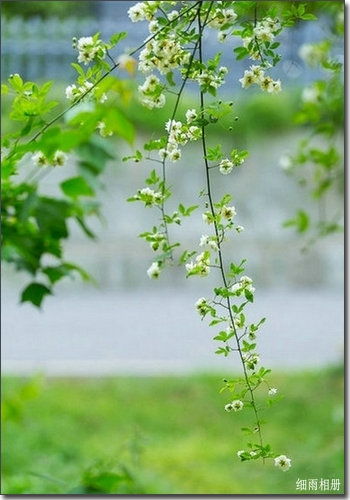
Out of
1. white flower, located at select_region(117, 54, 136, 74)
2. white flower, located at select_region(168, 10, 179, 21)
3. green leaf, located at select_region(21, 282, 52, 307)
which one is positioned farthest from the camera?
green leaf, located at select_region(21, 282, 52, 307)

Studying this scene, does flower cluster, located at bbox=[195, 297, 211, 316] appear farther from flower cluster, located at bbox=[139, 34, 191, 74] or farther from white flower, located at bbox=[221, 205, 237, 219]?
flower cluster, located at bbox=[139, 34, 191, 74]

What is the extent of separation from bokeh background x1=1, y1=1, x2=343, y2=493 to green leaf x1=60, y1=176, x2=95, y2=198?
126cm

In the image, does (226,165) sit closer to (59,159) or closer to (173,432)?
(59,159)

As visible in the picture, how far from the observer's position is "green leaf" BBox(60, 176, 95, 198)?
0.86m

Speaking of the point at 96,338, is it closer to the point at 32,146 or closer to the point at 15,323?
the point at 15,323

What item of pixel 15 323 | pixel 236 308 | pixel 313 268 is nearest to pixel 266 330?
pixel 313 268

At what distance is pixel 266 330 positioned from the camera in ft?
10.8

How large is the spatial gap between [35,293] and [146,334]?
2.23 meters

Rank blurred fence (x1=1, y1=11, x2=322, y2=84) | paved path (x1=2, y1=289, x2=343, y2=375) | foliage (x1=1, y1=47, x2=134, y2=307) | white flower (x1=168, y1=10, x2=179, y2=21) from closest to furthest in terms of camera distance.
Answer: foliage (x1=1, y1=47, x2=134, y2=307) < white flower (x1=168, y1=10, x2=179, y2=21) < paved path (x1=2, y1=289, x2=343, y2=375) < blurred fence (x1=1, y1=11, x2=322, y2=84)

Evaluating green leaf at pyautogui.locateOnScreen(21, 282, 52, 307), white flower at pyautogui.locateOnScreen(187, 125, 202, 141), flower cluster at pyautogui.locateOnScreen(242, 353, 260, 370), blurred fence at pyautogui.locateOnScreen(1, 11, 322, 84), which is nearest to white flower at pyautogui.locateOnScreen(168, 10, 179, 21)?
white flower at pyautogui.locateOnScreen(187, 125, 202, 141)

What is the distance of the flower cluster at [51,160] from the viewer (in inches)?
32.4

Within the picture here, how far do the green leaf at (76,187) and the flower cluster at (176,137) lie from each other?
10 centimetres

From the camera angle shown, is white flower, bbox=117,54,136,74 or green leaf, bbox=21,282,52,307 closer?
white flower, bbox=117,54,136,74

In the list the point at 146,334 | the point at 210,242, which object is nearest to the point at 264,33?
the point at 210,242
